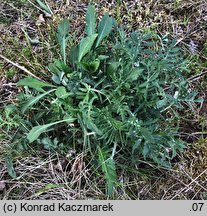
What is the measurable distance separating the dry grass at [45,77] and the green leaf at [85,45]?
29cm

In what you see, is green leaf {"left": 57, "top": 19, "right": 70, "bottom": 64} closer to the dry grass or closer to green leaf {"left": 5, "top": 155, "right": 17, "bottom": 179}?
the dry grass

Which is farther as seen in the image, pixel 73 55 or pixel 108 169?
pixel 73 55

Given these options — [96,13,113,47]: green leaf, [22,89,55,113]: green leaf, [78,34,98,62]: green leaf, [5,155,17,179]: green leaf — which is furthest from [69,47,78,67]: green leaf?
[5,155,17,179]: green leaf

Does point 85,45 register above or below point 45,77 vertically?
above

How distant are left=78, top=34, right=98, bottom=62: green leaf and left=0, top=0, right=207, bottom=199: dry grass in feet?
0.95

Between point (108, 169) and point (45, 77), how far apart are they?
64cm

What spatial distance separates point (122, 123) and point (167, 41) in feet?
1.83

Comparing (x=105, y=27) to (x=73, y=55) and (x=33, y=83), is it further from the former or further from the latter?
(x=33, y=83)

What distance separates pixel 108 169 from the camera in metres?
2.22

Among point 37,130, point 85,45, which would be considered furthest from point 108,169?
point 85,45

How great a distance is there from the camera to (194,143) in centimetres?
239

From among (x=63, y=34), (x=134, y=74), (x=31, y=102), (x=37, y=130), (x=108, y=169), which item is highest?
(x=63, y=34)

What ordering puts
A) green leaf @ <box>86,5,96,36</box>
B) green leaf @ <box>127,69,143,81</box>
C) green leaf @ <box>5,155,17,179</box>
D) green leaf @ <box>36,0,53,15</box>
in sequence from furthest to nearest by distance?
green leaf @ <box>36,0,53,15</box>, green leaf @ <box>86,5,96,36</box>, green leaf @ <box>5,155,17,179</box>, green leaf @ <box>127,69,143,81</box>

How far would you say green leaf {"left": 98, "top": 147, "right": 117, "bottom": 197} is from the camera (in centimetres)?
220
